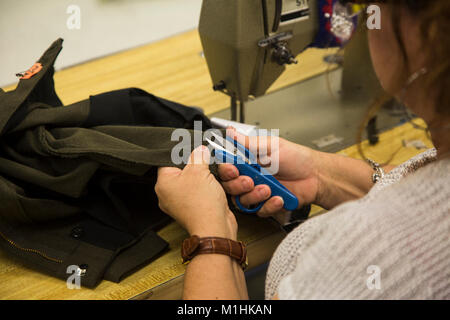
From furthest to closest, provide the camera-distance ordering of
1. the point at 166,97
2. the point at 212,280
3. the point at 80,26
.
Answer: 1. the point at 80,26
2. the point at 166,97
3. the point at 212,280

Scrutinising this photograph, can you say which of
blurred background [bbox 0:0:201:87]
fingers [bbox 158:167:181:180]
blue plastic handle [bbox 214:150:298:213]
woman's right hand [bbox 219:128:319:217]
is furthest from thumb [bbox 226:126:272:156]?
blurred background [bbox 0:0:201:87]

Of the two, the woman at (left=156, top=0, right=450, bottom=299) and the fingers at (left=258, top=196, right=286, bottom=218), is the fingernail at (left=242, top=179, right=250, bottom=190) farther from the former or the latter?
the woman at (left=156, top=0, right=450, bottom=299)

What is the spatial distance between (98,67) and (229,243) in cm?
135

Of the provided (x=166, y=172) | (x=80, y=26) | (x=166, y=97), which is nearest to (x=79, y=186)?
(x=166, y=172)

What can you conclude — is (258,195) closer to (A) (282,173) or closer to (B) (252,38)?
(A) (282,173)

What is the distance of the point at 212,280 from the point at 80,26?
1.88m

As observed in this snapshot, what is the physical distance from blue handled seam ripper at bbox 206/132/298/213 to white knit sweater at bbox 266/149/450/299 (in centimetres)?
31

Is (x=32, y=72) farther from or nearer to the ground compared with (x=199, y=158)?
farther from the ground

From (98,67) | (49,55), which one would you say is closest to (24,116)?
(49,55)

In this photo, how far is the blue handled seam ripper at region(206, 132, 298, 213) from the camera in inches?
38.4

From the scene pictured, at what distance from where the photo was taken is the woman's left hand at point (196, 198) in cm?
88

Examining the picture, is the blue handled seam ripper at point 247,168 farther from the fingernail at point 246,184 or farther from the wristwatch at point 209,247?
the wristwatch at point 209,247

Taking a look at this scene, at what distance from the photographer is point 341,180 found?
118 cm

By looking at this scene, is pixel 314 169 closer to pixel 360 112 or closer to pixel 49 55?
pixel 360 112
